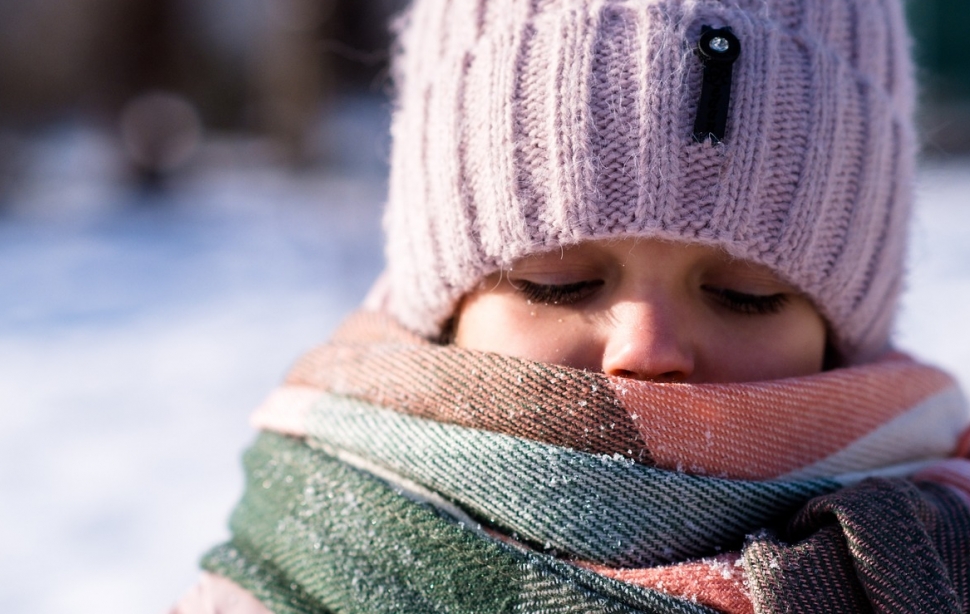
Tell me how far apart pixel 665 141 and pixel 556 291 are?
0.71 feet

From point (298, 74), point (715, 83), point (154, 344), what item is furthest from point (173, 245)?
point (715, 83)

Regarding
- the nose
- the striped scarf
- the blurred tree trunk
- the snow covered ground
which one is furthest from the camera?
the blurred tree trunk

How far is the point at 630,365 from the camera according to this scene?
1028mm

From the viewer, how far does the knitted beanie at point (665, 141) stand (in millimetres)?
1064

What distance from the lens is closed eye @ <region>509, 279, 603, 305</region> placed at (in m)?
1.10

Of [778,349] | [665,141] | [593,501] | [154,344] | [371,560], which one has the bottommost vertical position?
[154,344]

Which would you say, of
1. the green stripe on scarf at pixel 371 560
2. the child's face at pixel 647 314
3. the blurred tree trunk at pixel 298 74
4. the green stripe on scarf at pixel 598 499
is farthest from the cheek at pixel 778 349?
the blurred tree trunk at pixel 298 74

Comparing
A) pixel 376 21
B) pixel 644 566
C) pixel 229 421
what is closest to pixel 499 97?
pixel 644 566

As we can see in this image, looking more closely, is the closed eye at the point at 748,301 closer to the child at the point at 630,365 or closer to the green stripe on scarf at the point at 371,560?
the child at the point at 630,365

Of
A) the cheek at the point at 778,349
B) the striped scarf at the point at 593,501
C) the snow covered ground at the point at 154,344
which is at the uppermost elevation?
the cheek at the point at 778,349

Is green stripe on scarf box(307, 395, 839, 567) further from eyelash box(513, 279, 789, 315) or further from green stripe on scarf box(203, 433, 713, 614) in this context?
eyelash box(513, 279, 789, 315)

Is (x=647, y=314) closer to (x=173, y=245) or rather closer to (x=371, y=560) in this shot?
(x=371, y=560)

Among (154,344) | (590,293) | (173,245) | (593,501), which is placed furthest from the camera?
(173,245)

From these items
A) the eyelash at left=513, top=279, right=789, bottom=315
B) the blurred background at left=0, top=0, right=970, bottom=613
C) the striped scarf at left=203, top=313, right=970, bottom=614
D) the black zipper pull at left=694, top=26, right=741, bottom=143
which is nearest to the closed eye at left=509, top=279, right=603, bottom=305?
the eyelash at left=513, top=279, right=789, bottom=315
